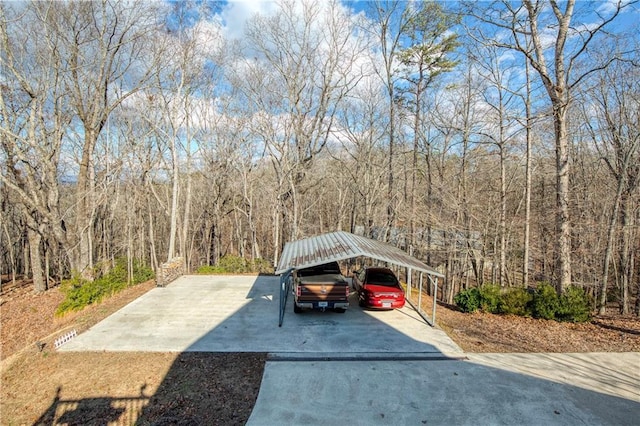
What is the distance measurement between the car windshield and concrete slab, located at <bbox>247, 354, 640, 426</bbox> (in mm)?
3397

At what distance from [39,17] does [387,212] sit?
60.5 ft

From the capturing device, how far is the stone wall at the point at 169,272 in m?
12.5

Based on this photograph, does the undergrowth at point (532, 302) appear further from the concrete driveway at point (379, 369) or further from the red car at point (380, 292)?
the red car at point (380, 292)

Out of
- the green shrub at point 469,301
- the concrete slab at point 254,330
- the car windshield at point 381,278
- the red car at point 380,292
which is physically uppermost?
the car windshield at point 381,278

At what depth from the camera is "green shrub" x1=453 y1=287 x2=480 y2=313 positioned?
10133 mm

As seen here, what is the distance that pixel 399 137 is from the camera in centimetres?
2111

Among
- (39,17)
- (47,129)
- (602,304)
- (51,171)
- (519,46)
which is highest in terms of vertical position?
(39,17)

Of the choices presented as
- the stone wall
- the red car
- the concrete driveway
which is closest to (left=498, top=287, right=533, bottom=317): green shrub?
the concrete driveway

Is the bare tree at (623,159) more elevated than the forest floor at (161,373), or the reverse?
the bare tree at (623,159)

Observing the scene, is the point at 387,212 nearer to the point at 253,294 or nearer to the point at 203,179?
the point at 253,294

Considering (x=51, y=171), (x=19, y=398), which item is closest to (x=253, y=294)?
(x=19, y=398)

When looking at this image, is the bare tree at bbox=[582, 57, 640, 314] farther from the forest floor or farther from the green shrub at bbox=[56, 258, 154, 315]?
the green shrub at bbox=[56, 258, 154, 315]

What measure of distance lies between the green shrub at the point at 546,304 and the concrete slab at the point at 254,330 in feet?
11.2

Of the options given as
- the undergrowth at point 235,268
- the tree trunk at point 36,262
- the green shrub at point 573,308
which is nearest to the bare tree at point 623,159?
the green shrub at point 573,308
